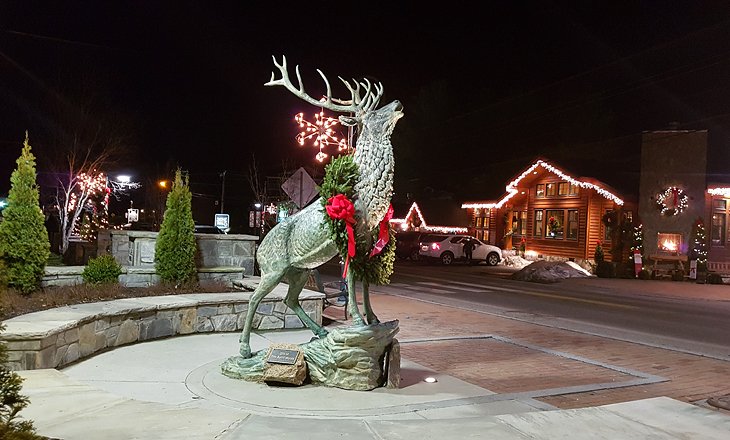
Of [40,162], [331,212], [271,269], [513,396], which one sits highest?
[40,162]

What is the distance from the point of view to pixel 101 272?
1038 centimetres

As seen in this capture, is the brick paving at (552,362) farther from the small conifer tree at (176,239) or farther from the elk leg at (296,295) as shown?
the small conifer tree at (176,239)

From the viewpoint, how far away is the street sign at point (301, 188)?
1111 centimetres

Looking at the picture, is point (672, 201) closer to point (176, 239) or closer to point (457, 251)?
point (457, 251)

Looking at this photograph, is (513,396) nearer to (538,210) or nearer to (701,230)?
(701,230)

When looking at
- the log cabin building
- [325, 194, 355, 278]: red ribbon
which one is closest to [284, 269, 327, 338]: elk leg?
[325, 194, 355, 278]: red ribbon

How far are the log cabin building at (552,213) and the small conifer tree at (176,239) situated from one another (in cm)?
2244

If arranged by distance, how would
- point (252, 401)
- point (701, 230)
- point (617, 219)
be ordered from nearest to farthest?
point (252, 401), point (701, 230), point (617, 219)

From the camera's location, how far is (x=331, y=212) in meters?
5.86

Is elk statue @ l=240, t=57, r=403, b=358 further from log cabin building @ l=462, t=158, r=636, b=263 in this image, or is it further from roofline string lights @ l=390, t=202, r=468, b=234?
roofline string lights @ l=390, t=202, r=468, b=234

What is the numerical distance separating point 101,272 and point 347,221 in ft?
21.3

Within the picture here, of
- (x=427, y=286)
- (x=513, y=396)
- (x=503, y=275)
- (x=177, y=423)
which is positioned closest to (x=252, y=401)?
(x=177, y=423)

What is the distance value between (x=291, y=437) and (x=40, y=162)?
26150 millimetres

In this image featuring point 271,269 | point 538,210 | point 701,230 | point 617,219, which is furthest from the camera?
point 538,210
